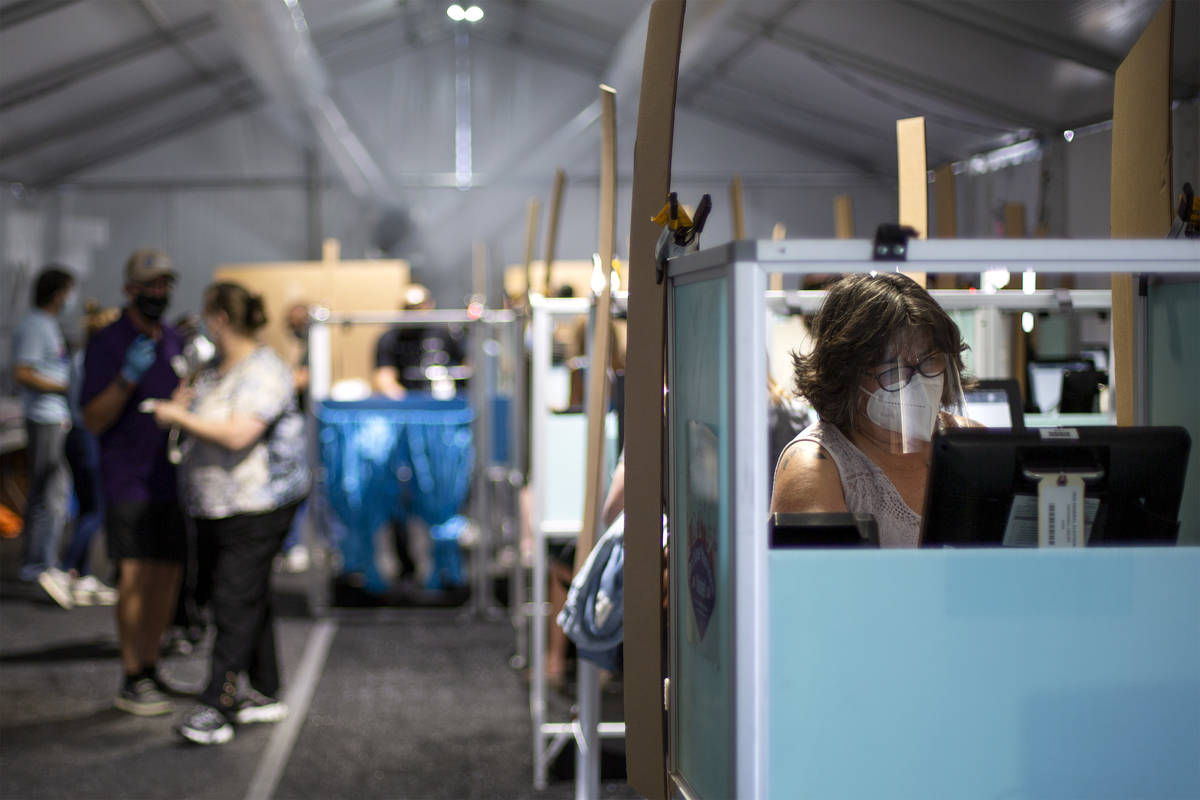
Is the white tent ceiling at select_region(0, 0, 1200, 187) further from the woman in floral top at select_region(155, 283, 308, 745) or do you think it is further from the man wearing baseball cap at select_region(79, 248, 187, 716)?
the woman in floral top at select_region(155, 283, 308, 745)

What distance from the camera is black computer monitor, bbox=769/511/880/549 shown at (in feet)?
3.56

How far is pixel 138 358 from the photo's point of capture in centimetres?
345

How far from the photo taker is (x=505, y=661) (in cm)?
422

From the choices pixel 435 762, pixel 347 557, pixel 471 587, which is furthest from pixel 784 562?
pixel 471 587

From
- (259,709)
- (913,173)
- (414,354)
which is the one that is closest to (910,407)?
(913,173)

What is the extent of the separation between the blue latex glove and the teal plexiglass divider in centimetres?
293

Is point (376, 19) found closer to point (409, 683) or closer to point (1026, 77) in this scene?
point (1026, 77)

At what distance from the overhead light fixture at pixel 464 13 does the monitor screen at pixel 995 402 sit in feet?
25.4

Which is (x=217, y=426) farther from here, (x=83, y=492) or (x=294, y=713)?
(x=83, y=492)

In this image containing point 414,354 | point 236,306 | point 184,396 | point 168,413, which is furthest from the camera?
point 414,354

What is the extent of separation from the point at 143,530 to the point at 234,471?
48 cm

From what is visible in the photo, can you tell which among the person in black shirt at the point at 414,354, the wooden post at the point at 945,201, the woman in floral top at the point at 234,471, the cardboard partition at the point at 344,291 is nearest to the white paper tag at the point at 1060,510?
the wooden post at the point at 945,201

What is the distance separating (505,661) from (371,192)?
236 inches

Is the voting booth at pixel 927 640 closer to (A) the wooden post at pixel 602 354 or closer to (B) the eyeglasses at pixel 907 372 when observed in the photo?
(B) the eyeglasses at pixel 907 372
